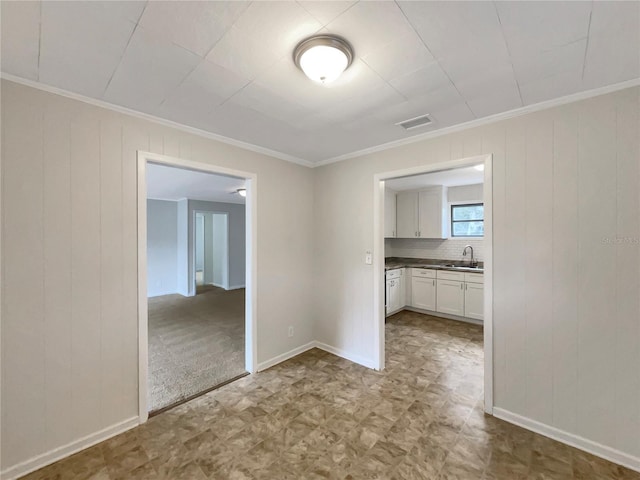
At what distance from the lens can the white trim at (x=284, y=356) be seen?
10.2 ft

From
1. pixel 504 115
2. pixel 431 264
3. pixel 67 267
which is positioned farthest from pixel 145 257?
pixel 431 264

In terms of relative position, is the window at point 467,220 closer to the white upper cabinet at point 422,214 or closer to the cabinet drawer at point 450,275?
the white upper cabinet at point 422,214

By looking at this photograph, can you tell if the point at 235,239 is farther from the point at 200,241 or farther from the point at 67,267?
the point at 67,267

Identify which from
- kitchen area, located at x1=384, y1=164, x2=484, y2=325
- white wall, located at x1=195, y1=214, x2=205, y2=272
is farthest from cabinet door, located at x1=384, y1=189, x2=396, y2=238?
white wall, located at x1=195, y1=214, x2=205, y2=272

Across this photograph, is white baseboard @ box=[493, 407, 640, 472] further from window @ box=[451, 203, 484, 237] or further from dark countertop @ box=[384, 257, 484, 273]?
window @ box=[451, 203, 484, 237]

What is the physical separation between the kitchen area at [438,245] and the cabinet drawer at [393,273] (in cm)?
2

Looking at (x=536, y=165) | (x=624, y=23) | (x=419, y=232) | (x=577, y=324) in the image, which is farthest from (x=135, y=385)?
(x=419, y=232)

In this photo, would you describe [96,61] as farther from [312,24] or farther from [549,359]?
[549,359]

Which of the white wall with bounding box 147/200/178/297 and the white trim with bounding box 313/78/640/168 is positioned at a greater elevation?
the white trim with bounding box 313/78/640/168

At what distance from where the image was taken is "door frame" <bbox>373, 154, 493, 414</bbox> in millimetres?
2305

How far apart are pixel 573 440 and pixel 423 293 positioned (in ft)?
10.9

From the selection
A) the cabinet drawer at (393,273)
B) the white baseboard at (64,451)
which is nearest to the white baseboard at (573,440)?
the cabinet drawer at (393,273)

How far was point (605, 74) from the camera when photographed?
1672 mm

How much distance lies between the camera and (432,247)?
19.0 feet
